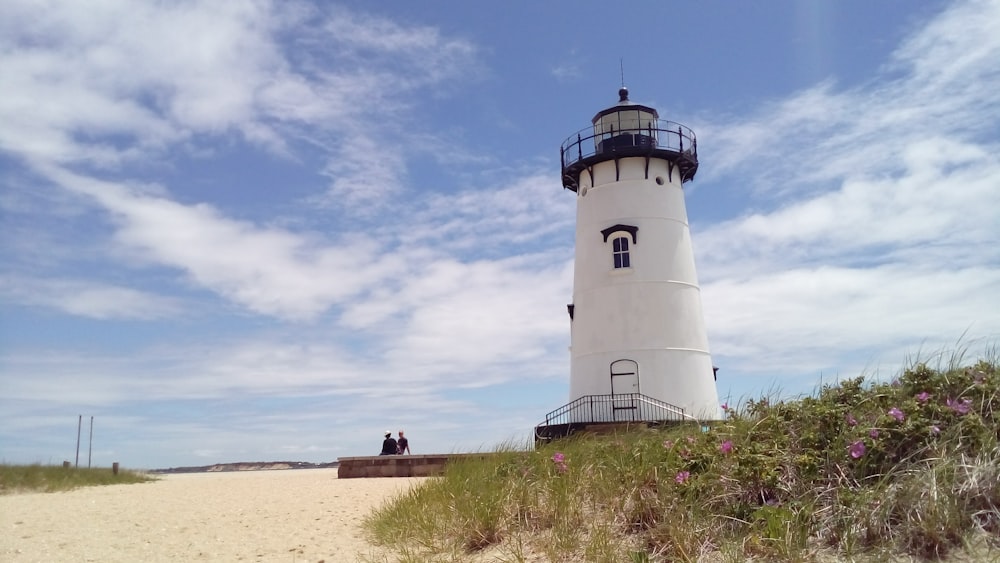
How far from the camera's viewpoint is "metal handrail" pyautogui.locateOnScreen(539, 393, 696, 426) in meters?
21.0

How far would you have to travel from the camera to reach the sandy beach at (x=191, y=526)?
25.9 feet

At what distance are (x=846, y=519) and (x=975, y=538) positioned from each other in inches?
32.1

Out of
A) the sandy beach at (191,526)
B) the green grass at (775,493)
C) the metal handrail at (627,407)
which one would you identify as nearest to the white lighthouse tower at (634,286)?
the metal handrail at (627,407)

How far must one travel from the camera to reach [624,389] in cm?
2147

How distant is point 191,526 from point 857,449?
8146mm

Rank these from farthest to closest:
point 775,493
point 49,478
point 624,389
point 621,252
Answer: point 621,252, point 624,389, point 49,478, point 775,493

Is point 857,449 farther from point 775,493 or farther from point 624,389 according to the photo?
point 624,389

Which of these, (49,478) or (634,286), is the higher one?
(634,286)

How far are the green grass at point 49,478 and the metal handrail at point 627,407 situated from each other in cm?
1189

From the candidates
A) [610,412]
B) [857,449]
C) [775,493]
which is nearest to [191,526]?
[775,493]

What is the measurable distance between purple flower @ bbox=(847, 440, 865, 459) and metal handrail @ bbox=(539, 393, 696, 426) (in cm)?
1489

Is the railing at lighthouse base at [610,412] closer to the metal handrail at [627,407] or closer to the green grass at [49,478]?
the metal handrail at [627,407]

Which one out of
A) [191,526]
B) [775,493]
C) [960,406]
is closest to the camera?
[960,406]

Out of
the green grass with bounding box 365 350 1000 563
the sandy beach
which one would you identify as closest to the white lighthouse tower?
the sandy beach
